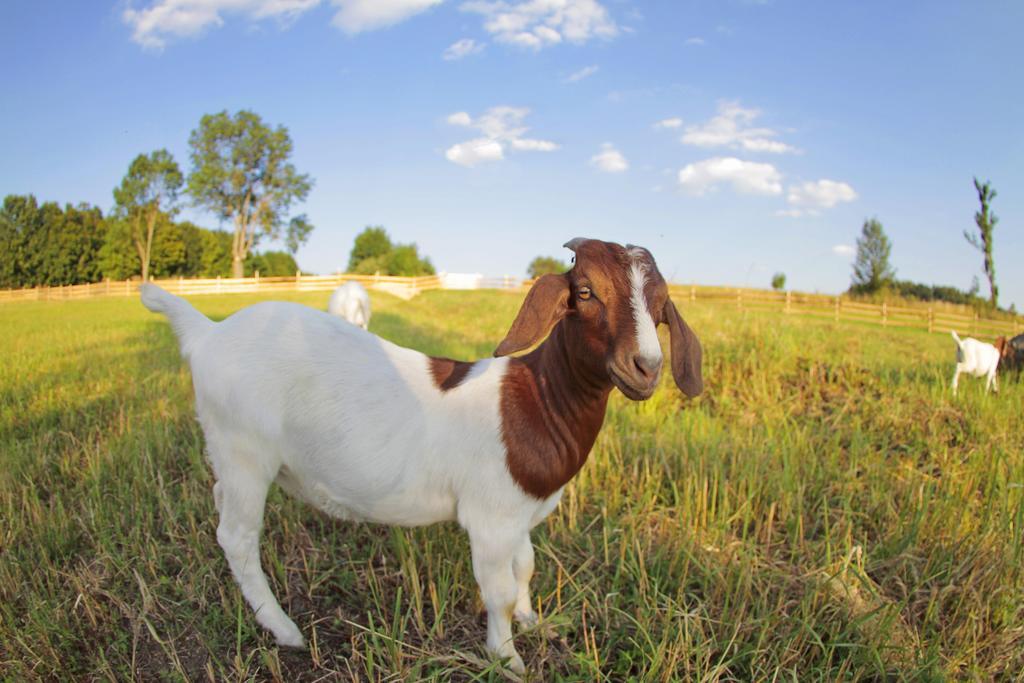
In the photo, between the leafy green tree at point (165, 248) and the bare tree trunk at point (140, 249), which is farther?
the leafy green tree at point (165, 248)

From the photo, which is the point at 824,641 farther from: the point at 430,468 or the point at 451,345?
the point at 451,345

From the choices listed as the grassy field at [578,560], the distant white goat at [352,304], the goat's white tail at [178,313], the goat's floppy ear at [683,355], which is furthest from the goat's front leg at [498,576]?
the distant white goat at [352,304]

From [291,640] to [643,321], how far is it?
220 centimetres

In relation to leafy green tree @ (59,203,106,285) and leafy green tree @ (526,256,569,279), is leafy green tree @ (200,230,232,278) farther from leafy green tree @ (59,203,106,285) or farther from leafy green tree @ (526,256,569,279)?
leafy green tree @ (59,203,106,285)

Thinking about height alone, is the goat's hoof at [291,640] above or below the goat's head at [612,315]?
below

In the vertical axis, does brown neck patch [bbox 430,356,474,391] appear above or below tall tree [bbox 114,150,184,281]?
below

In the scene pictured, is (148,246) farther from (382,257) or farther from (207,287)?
(382,257)

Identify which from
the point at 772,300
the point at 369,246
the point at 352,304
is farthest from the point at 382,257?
the point at 352,304

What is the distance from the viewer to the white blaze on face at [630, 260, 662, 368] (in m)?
1.76

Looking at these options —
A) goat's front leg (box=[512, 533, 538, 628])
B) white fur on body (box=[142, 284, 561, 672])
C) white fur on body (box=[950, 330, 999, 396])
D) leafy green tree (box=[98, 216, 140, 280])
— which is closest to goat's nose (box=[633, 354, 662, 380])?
white fur on body (box=[142, 284, 561, 672])

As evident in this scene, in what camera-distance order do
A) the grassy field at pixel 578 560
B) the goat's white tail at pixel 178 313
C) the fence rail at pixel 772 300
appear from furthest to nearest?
the fence rail at pixel 772 300
the goat's white tail at pixel 178 313
the grassy field at pixel 578 560

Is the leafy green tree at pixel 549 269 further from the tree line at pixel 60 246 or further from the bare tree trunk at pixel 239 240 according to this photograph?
the bare tree trunk at pixel 239 240

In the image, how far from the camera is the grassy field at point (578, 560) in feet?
7.98

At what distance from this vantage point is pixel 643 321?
185cm
